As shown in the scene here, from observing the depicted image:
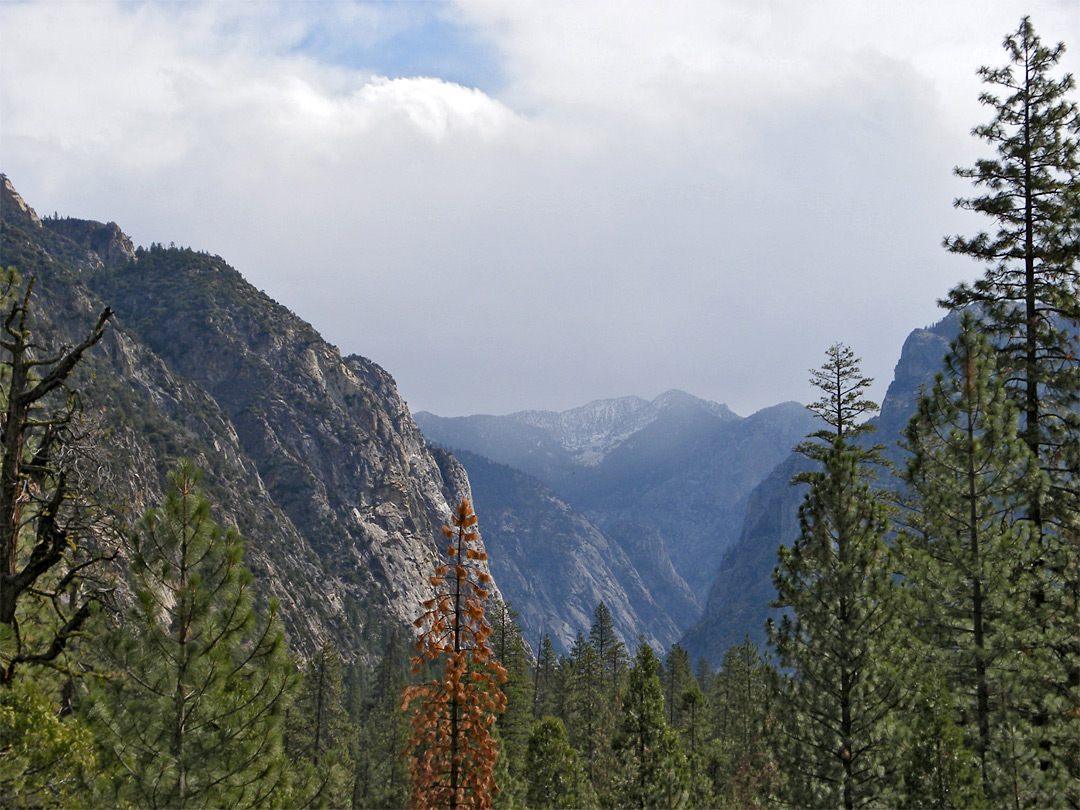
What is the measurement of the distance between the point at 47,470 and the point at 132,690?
3816mm

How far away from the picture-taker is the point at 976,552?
14750 millimetres

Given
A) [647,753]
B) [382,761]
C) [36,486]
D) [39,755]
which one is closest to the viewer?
[39,755]

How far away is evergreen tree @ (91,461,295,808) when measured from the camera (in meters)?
8.44

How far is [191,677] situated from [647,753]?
696 inches

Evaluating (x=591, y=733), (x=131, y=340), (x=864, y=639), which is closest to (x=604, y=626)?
(x=591, y=733)

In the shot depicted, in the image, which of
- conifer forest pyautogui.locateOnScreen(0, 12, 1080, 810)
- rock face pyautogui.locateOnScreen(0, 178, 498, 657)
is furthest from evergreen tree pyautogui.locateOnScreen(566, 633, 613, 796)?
rock face pyautogui.locateOnScreen(0, 178, 498, 657)

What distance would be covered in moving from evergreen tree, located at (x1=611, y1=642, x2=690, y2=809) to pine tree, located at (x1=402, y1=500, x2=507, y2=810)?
42.5ft

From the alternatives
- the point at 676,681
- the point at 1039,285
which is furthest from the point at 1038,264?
the point at 676,681

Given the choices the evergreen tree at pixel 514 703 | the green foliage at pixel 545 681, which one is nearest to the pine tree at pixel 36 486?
the evergreen tree at pixel 514 703

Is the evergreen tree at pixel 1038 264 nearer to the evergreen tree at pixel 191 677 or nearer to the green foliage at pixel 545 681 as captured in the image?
the evergreen tree at pixel 191 677

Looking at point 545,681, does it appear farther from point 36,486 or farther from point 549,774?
point 36,486

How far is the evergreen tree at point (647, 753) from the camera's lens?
71.1 feet

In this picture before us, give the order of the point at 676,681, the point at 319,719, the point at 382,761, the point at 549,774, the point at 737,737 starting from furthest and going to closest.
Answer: the point at 676,681 → the point at 382,761 → the point at 737,737 → the point at 319,719 → the point at 549,774

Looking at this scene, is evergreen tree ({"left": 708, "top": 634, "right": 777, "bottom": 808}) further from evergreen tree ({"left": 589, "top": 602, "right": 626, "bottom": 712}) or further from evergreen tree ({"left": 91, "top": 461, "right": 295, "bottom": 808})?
evergreen tree ({"left": 91, "top": 461, "right": 295, "bottom": 808})
